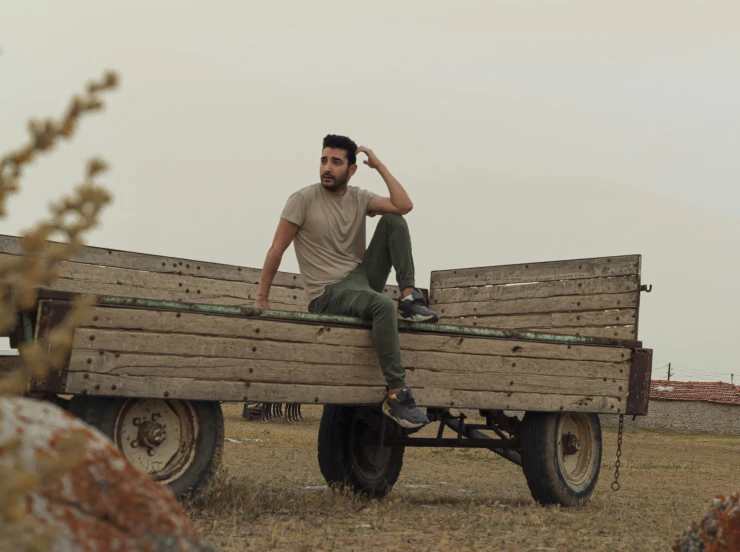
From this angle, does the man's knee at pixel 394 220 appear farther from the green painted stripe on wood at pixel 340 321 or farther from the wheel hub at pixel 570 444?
the wheel hub at pixel 570 444

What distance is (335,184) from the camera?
22.5 feet

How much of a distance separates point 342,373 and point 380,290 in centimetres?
92

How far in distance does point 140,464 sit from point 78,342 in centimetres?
82

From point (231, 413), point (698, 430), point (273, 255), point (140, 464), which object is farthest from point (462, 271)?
point (698, 430)

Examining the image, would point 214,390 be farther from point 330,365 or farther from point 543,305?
point 543,305

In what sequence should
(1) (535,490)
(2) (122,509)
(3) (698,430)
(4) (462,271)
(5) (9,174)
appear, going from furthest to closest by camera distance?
(3) (698,430) → (4) (462,271) → (1) (535,490) → (2) (122,509) → (5) (9,174)

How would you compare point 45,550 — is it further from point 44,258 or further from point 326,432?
point 326,432

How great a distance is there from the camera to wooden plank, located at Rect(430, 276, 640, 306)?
879cm

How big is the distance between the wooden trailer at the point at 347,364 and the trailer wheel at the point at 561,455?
0.01m

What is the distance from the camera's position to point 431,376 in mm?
6777

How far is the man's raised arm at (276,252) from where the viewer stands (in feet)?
21.9

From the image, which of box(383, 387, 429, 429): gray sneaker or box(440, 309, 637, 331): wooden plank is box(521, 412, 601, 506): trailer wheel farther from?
box(383, 387, 429, 429): gray sneaker

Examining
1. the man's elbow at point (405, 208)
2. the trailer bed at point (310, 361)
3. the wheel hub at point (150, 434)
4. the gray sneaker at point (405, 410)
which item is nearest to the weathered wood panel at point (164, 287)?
the man's elbow at point (405, 208)

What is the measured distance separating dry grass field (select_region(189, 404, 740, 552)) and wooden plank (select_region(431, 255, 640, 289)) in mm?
2002
